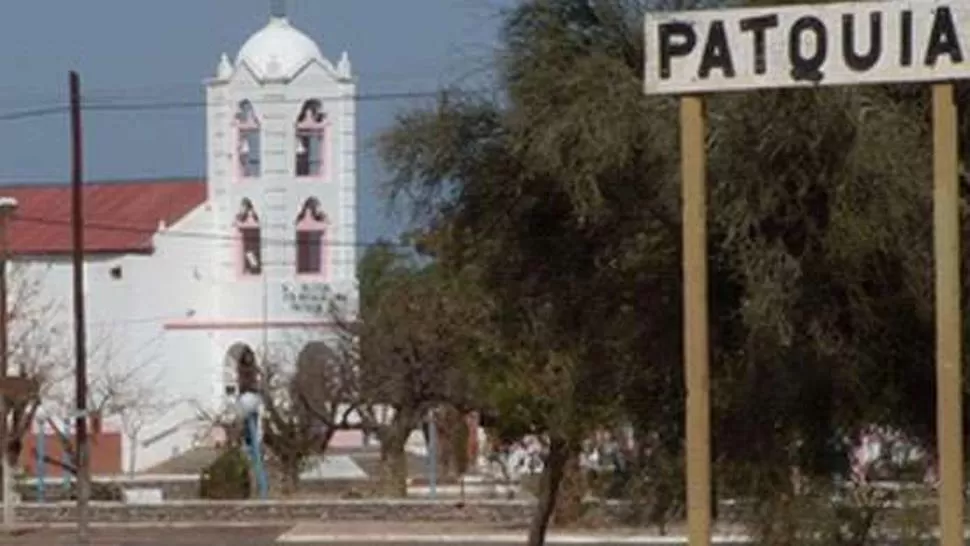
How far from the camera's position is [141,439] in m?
74.2

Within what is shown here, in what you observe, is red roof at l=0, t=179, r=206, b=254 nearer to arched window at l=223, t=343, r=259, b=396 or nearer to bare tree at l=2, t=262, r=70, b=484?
bare tree at l=2, t=262, r=70, b=484

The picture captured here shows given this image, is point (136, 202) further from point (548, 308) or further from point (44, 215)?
point (548, 308)

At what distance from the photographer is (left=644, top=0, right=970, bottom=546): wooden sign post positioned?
10.7m

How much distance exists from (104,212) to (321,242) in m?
7.37

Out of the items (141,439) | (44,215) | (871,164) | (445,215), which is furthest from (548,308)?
(44,215)

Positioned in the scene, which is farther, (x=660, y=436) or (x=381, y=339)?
(x=381, y=339)

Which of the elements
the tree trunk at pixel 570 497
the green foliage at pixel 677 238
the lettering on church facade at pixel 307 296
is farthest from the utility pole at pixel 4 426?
the green foliage at pixel 677 238

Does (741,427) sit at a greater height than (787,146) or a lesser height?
lesser

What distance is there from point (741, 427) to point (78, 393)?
3174 cm

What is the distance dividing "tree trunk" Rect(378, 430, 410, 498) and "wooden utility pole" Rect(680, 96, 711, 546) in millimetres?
40145

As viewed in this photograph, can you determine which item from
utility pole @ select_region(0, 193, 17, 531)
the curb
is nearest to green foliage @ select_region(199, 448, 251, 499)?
utility pole @ select_region(0, 193, 17, 531)

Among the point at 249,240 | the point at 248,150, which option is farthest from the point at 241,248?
the point at 248,150

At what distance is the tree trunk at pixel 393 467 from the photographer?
52.5 m

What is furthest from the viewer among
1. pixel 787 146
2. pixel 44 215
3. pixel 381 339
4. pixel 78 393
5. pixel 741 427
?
pixel 44 215
